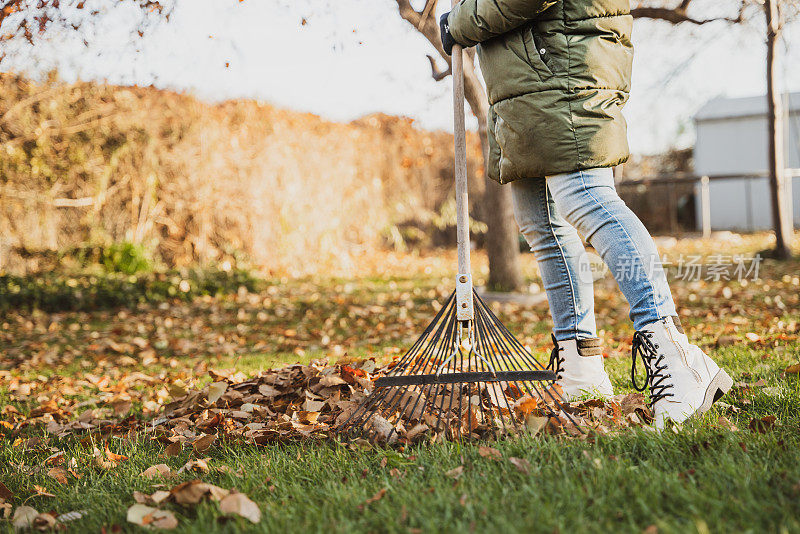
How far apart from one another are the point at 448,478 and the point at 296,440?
65 cm

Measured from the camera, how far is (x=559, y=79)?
200cm

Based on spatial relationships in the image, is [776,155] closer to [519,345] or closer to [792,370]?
[792,370]

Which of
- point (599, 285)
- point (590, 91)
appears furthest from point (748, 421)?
point (599, 285)

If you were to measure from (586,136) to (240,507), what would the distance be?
4.73 feet

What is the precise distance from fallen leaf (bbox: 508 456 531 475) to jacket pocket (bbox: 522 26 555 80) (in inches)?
45.5

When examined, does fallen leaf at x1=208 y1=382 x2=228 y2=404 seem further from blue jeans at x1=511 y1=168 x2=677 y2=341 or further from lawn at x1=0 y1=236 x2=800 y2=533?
blue jeans at x1=511 y1=168 x2=677 y2=341

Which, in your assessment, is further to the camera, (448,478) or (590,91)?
(590,91)

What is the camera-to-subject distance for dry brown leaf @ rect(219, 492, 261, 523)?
1.46 meters

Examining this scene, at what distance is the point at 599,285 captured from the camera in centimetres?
698

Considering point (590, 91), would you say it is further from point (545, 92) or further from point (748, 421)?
point (748, 421)

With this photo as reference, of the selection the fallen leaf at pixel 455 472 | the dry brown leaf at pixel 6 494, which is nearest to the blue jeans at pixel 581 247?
the fallen leaf at pixel 455 472

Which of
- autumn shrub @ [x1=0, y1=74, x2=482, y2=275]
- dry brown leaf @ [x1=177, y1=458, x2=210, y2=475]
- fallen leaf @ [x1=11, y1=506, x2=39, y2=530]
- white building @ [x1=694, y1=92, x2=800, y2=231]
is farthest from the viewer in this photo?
white building @ [x1=694, y1=92, x2=800, y2=231]

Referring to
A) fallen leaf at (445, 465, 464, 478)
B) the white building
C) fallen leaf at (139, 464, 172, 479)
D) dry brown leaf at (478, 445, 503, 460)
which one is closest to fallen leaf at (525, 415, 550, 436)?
dry brown leaf at (478, 445, 503, 460)

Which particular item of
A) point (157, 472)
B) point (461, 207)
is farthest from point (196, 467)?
point (461, 207)
